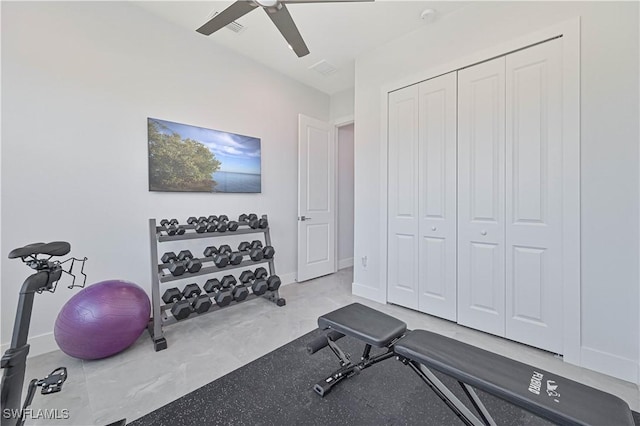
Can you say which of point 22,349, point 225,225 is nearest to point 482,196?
point 225,225

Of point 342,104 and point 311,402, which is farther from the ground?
point 342,104

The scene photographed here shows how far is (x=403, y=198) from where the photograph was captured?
3092 millimetres

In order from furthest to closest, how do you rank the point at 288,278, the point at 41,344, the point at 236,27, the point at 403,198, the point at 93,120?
the point at 288,278 → the point at 403,198 → the point at 236,27 → the point at 93,120 → the point at 41,344

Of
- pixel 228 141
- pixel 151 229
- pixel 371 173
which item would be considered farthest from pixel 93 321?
pixel 371 173

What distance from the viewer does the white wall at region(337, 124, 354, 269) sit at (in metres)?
5.02

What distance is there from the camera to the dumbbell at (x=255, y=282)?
9.73 ft

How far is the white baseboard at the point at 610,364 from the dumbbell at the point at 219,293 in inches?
116

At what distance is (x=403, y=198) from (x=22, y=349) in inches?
121

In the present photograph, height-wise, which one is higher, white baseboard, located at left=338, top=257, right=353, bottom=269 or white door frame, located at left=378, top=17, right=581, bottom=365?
white door frame, located at left=378, top=17, right=581, bottom=365

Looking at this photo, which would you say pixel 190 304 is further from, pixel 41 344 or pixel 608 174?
pixel 608 174

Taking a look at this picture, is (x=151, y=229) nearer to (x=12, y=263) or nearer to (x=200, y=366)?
(x=12, y=263)

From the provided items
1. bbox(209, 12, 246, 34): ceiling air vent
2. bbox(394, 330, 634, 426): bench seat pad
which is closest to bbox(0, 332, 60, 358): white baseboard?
bbox(394, 330, 634, 426): bench seat pad

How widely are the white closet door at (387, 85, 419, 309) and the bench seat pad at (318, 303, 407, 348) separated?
1362mm

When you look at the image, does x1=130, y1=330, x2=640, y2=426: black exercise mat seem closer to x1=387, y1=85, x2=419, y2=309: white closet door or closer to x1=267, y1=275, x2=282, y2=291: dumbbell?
x1=267, y1=275, x2=282, y2=291: dumbbell
